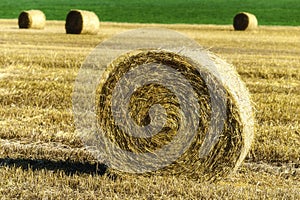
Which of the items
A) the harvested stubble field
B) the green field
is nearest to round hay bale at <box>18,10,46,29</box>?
the harvested stubble field

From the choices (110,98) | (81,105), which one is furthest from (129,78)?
(81,105)

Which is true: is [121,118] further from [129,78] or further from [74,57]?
[74,57]

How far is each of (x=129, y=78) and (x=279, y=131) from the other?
2794 millimetres

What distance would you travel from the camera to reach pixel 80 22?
23922mm

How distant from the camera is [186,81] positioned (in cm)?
603

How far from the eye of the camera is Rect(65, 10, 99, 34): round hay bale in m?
23.8

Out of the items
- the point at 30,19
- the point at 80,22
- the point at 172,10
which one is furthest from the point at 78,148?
the point at 172,10

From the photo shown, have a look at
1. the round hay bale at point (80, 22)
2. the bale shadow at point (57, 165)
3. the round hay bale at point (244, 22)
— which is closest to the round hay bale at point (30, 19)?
the round hay bale at point (80, 22)

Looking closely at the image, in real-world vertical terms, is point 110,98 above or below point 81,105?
above

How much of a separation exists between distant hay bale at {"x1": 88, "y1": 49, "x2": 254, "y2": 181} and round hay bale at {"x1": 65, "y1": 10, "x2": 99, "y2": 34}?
58.9 feet

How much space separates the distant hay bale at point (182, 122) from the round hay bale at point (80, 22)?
17.9 m

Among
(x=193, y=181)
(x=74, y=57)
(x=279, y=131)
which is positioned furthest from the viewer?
(x=74, y=57)

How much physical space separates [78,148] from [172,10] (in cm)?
4179

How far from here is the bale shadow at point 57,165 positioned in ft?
20.3
